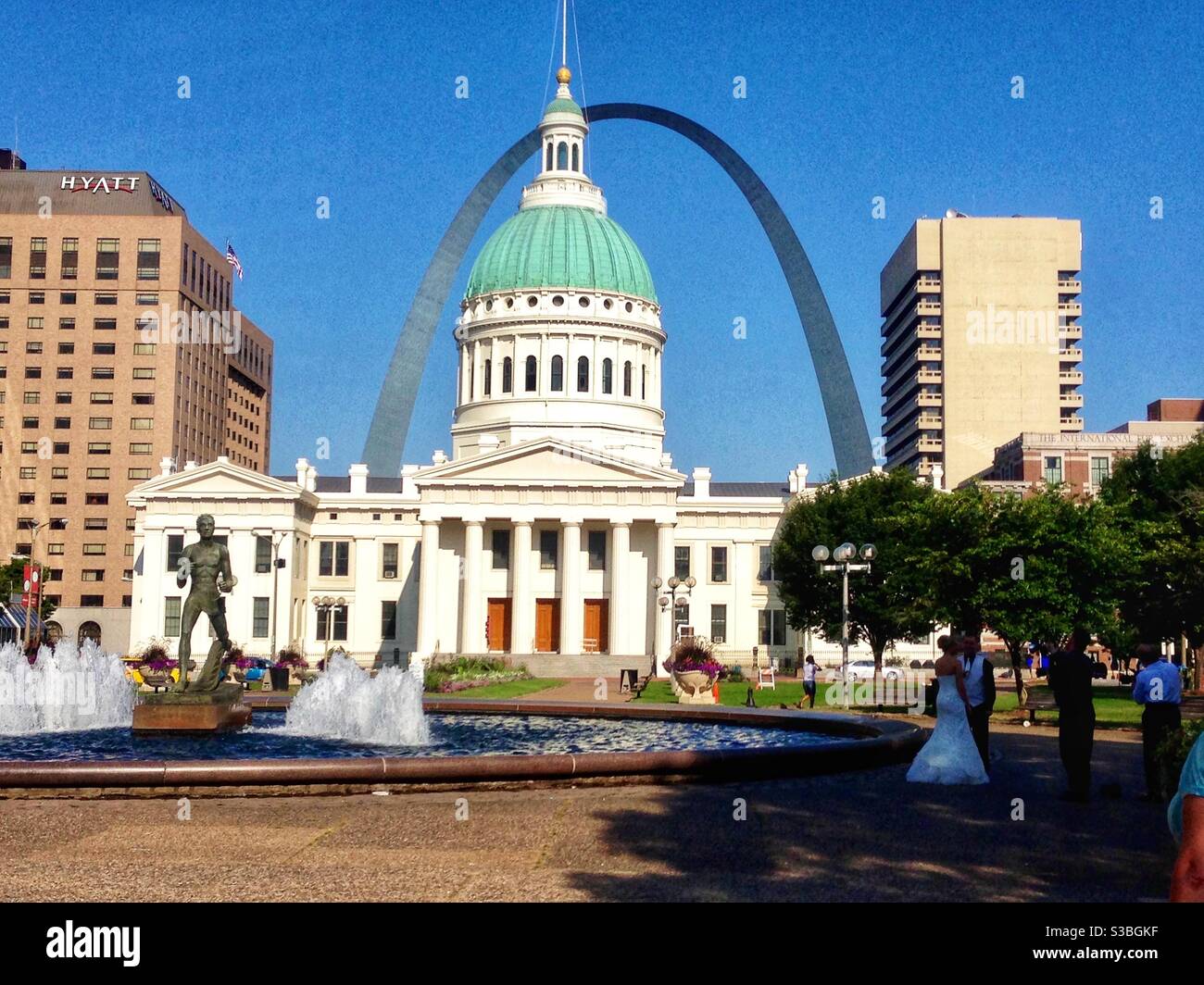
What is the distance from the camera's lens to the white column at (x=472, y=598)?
86.4 meters

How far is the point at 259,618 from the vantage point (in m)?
90.2

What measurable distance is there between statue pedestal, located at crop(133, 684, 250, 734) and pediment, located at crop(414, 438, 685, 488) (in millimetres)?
62098

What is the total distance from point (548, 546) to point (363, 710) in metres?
63.9

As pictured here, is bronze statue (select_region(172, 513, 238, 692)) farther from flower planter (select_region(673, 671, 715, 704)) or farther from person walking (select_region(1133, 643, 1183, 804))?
flower planter (select_region(673, 671, 715, 704))

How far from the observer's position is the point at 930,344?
137m

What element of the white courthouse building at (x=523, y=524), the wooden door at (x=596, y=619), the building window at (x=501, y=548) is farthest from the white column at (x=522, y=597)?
the wooden door at (x=596, y=619)

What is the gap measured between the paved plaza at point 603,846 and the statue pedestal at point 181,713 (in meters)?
7.67

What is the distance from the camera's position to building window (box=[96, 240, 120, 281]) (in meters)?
120

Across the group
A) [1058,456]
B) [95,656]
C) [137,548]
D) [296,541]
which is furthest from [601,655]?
[95,656]

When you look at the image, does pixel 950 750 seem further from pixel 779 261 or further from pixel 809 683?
pixel 779 261

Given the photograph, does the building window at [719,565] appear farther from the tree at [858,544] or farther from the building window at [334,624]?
the building window at [334,624]

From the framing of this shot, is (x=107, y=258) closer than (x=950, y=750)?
No

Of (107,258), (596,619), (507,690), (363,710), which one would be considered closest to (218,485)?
(596,619)
